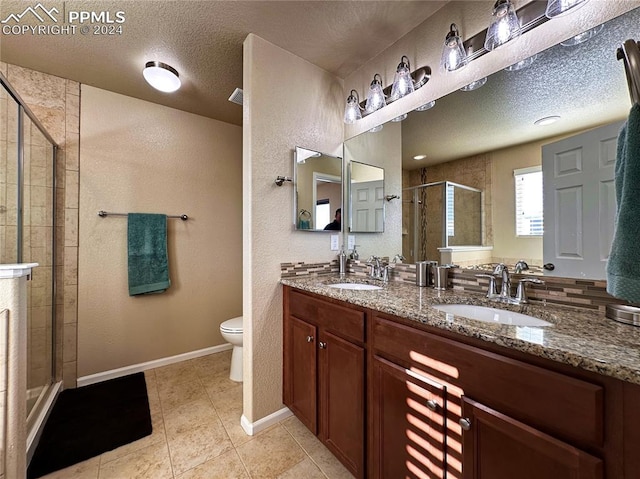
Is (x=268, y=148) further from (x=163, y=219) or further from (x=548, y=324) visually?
(x=548, y=324)

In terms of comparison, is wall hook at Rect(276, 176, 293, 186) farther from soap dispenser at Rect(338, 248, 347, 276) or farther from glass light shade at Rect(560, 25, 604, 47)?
glass light shade at Rect(560, 25, 604, 47)

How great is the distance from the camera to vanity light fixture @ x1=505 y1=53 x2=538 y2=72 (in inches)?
44.4

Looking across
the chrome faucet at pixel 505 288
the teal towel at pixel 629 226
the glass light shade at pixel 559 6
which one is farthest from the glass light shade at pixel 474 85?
the chrome faucet at pixel 505 288

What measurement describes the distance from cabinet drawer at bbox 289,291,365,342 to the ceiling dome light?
→ 1733 millimetres

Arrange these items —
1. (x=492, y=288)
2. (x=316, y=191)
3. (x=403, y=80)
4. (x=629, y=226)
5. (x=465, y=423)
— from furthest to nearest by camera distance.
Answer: (x=316, y=191) → (x=403, y=80) → (x=492, y=288) → (x=465, y=423) → (x=629, y=226)

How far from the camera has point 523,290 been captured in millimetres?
1097

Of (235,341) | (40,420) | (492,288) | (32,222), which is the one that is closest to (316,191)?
(492,288)

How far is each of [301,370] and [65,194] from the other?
224 centimetres

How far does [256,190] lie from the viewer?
1596mm

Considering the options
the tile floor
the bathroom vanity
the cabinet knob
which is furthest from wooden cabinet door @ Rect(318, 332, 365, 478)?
the cabinet knob

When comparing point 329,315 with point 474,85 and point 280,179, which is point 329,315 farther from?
point 474,85

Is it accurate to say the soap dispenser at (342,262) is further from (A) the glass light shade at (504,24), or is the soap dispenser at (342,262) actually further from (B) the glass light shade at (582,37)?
(B) the glass light shade at (582,37)

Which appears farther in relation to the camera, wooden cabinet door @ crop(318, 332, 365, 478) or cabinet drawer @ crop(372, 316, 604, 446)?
wooden cabinet door @ crop(318, 332, 365, 478)

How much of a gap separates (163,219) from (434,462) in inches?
100
